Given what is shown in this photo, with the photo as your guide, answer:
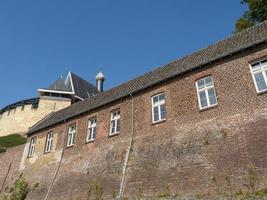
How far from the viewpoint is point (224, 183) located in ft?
37.1

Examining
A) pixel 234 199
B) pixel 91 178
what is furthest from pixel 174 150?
pixel 91 178

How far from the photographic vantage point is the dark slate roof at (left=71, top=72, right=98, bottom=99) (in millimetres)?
42094

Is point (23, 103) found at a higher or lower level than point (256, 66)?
higher

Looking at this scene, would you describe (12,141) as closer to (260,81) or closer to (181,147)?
(181,147)

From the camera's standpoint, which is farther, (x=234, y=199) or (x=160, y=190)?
(x=160, y=190)

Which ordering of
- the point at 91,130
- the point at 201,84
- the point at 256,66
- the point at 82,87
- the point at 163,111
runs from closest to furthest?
the point at 256,66 < the point at 201,84 < the point at 163,111 < the point at 91,130 < the point at 82,87

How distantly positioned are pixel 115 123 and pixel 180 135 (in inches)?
215

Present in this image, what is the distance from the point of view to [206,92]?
1421 cm

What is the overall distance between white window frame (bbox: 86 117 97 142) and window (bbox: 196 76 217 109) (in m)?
8.18

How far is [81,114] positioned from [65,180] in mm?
5058

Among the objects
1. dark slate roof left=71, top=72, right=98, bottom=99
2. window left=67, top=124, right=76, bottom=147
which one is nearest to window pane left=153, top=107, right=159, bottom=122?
window left=67, top=124, right=76, bottom=147

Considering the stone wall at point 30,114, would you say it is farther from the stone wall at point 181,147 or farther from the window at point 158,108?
the window at point 158,108

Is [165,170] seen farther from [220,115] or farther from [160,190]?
→ [220,115]

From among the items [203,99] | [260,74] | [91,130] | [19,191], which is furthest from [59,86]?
[260,74]
